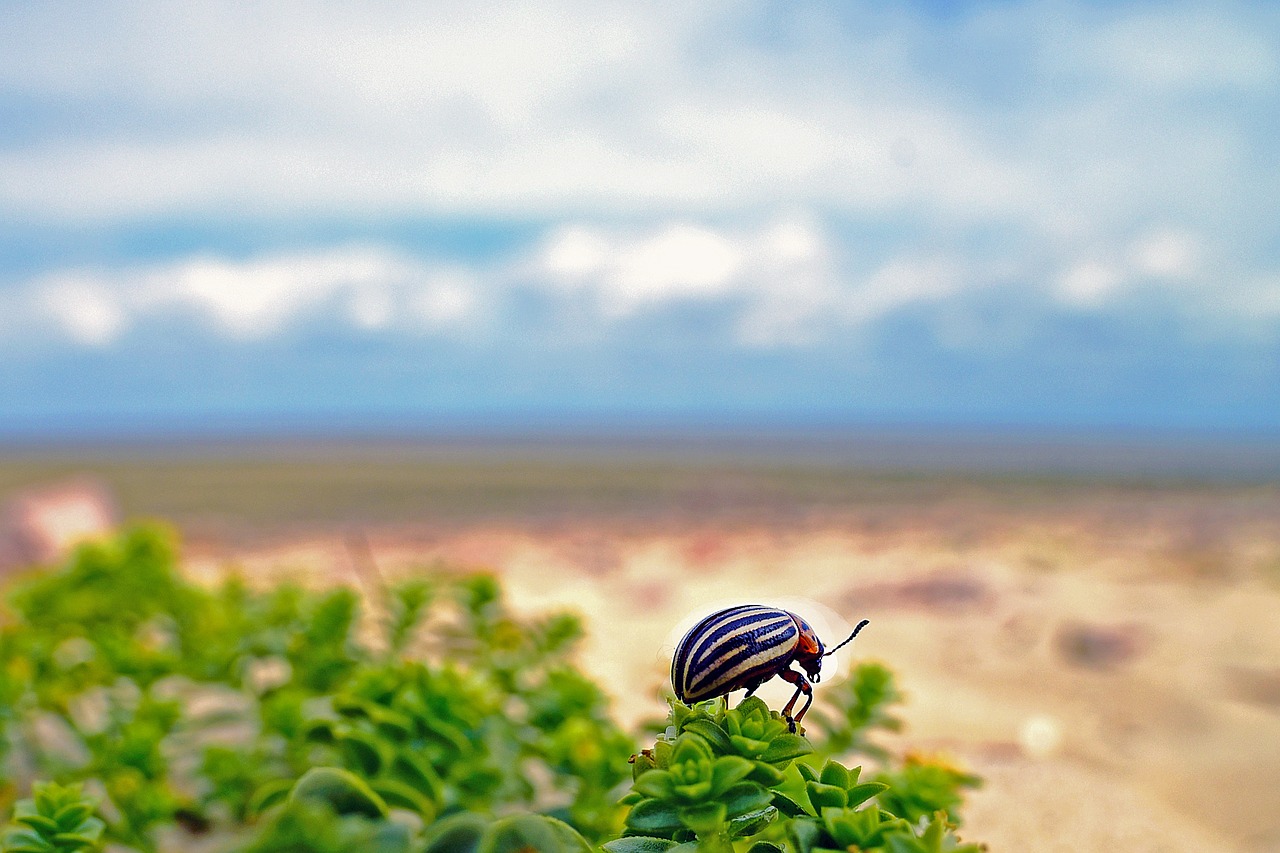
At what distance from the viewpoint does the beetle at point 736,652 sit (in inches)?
55.9

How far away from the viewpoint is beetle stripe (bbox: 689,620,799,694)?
1.42 meters

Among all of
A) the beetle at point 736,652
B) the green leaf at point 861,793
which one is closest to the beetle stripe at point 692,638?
A: the beetle at point 736,652

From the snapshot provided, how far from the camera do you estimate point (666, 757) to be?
53.6 inches

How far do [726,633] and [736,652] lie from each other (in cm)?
3

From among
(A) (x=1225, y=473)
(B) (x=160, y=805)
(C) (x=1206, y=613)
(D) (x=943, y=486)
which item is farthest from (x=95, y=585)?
(A) (x=1225, y=473)

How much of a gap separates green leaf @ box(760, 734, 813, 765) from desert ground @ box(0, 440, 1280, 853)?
29 centimetres

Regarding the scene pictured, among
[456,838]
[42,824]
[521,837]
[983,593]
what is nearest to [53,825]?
[42,824]

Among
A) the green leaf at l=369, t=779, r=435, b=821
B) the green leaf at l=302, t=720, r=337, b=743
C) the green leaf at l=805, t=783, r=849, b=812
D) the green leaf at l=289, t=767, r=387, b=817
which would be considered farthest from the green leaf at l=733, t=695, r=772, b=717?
the green leaf at l=302, t=720, r=337, b=743

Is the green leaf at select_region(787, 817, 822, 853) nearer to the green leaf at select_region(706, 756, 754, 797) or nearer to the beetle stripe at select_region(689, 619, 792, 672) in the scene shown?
the green leaf at select_region(706, 756, 754, 797)

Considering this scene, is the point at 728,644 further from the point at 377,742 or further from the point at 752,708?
the point at 377,742

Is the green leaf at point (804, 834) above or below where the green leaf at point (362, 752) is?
above

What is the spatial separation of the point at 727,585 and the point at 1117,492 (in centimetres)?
1584

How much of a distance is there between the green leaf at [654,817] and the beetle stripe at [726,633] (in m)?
0.18

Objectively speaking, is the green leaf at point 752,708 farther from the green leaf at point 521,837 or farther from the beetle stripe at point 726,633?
the green leaf at point 521,837
